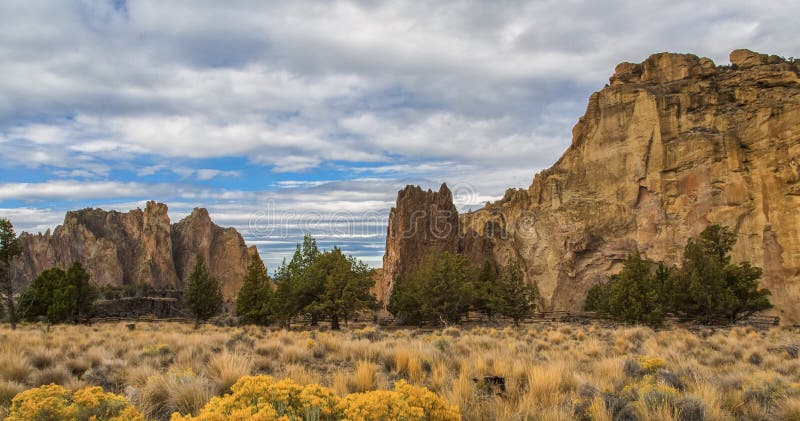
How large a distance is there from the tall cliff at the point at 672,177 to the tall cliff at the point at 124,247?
248 feet

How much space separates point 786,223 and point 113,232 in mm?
135679

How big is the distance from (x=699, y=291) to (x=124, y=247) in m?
127

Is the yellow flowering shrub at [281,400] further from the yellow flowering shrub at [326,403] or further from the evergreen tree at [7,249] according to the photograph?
the evergreen tree at [7,249]

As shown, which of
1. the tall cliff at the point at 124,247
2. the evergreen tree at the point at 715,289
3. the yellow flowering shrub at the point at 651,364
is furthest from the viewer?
the tall cliff at the point at 124,247

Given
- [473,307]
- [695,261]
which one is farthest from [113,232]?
[695,261]

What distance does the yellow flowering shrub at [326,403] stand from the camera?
3.76 m

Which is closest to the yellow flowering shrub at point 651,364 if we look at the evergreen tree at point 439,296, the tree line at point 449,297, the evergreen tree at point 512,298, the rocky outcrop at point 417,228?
the evergreen tree at point 439,296

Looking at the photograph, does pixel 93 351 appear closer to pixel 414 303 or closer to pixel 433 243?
pixel 414 303

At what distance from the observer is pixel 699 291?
28.5 meters

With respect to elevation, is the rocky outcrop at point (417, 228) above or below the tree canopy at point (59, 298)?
above

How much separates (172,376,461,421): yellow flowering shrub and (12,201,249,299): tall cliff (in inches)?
4530

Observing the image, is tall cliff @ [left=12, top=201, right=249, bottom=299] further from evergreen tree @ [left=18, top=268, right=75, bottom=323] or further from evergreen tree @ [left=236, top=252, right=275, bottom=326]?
evergreen tree @ [left=236, top=252, right=275, bottom=326]

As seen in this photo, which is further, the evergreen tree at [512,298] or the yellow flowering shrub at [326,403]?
the evergreen tree at [512,298]

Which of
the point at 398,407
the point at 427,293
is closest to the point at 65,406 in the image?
the point at 398,407
